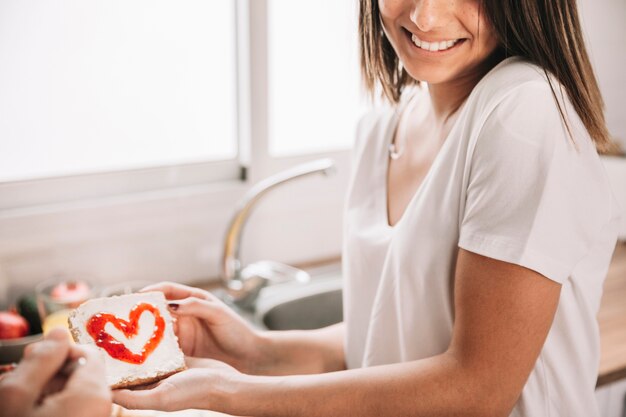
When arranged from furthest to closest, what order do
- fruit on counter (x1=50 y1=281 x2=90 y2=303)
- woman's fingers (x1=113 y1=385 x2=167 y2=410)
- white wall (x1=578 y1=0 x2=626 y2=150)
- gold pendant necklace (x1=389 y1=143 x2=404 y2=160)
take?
1. white wall (x1=578 y1=0 x2=626 y2=150)
2. fruit on counter (x1=50 y1=281 x2=90 y2=303)
3. gold pendant necklace (x1=389 y1=143 x2=404 y2=160)
4. woman's fingers (x1=113 y1=385 x2=167 y2=410)

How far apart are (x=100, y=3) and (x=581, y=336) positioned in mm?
1327

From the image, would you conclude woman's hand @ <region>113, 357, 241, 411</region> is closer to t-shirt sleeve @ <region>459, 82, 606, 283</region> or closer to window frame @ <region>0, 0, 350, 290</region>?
t-shirt sleeve @ <region>459, 82, 606, 283</region>

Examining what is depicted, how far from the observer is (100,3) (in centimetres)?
→ 160

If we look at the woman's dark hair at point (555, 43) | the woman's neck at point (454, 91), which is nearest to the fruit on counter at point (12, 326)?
the woman's neck at point (454, 91)

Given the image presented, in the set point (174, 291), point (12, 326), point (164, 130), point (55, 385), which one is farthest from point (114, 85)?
point (55, 385)

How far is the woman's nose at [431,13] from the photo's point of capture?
90cm

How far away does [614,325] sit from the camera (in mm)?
1594

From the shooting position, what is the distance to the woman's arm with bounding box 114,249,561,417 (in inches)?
32.4

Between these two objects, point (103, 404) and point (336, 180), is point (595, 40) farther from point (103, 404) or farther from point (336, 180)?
point (103, 404)

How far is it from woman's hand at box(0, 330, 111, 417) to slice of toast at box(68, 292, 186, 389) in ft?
0.89

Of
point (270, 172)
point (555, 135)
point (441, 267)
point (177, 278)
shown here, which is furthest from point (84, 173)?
point (555, 135)

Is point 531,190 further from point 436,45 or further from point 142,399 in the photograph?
point 142,399

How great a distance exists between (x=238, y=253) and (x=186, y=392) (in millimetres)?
788

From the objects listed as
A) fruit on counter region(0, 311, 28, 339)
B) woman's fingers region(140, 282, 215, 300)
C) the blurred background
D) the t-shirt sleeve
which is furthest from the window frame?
the t-shirt sleeve
